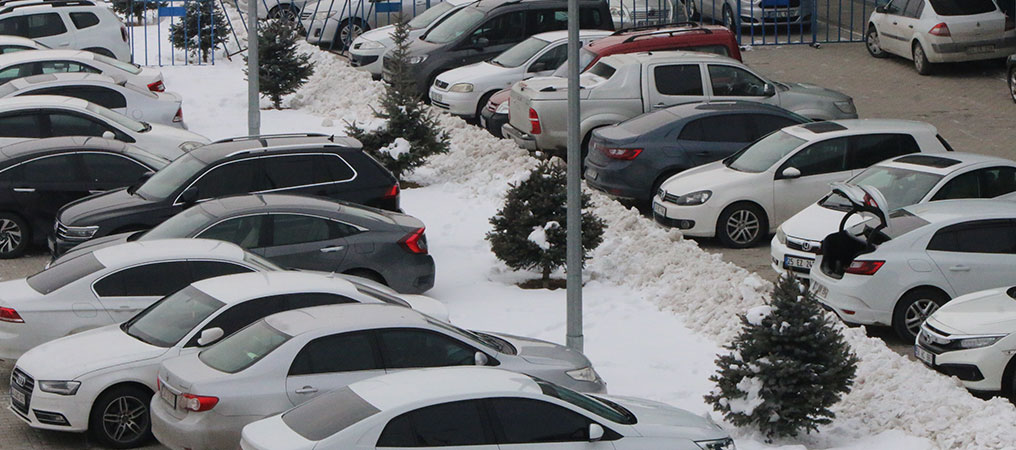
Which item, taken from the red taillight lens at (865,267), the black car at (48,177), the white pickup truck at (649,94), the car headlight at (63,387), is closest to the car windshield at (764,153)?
the white pickup truck at (649,94)

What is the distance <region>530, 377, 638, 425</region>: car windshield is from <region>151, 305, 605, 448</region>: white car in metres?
1.31

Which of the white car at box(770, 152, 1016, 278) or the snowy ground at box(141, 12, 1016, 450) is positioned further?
the white car at box(770, 152, 1016, 278)

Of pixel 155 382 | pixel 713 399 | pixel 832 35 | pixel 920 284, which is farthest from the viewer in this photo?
pixel 832 35

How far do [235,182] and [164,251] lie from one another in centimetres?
359

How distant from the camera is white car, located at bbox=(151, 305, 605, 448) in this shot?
384 inches

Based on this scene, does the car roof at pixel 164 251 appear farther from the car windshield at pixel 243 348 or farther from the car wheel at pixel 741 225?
the car wheel at pixel 741 225

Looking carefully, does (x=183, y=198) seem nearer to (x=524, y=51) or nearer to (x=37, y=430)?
(x=37, y=430)

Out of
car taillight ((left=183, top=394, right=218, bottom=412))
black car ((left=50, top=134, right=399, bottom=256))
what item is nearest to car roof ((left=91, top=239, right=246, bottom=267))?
black car ((left=50, top=134, right=399, bottom=256))

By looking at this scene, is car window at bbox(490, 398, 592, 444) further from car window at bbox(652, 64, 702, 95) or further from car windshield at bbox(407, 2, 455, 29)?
car windshield at bbox(407, 2, 455, 29)

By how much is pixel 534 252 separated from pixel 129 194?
4796 mm

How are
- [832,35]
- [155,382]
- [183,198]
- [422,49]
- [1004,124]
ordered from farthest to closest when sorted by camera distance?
1. [832,35]
2. [422,49]
3. [1004,124]
4. [183,198]
5. [155,382]

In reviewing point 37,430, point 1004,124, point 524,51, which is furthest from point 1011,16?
point 37,430

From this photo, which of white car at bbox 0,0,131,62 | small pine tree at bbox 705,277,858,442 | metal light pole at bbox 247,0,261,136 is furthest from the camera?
white car at bbox 0,0,131,62

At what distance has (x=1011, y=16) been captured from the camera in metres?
26.6
